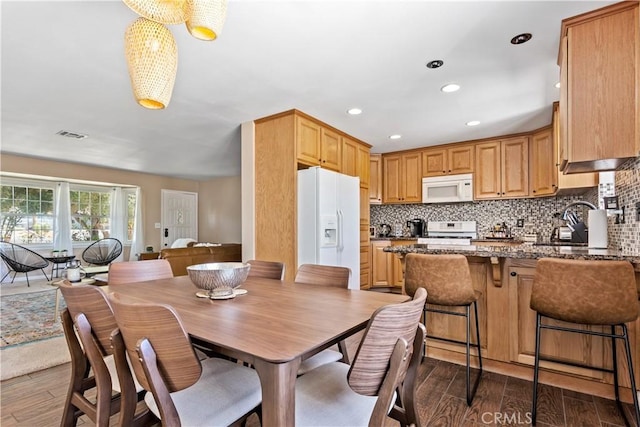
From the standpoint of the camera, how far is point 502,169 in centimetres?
444

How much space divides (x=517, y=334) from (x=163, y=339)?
2.27 meters

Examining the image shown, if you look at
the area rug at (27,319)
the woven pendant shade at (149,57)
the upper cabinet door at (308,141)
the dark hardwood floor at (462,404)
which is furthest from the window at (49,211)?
the woven pendant shade at (149,57)

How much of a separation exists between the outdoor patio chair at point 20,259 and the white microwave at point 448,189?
6613 mm

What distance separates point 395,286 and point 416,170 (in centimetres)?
189

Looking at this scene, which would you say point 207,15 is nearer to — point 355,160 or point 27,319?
point 355,160

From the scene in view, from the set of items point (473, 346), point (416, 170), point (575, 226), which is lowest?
point (473, 346)

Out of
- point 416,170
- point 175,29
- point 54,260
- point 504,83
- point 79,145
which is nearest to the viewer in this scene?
point 175,29

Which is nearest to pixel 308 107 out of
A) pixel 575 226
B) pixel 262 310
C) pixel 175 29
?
pixel 175 29

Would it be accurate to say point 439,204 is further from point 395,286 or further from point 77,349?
point 77,349

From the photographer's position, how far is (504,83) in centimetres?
274

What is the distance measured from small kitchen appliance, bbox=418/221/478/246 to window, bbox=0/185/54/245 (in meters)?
7.22

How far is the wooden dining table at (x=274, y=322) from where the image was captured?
83 cm

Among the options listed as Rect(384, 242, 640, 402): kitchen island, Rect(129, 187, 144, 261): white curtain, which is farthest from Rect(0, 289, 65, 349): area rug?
Rect(384, 242, 640, 402): kitchen island

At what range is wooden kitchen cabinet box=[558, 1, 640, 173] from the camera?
1.71 m
